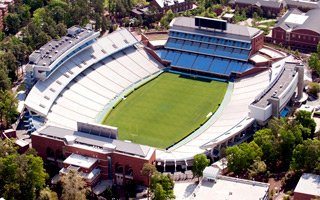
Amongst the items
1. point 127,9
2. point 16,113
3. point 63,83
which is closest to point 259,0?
point 127,9

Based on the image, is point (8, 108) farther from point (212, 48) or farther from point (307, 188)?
point (307, 188)

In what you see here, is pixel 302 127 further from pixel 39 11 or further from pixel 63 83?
pixel 39 11

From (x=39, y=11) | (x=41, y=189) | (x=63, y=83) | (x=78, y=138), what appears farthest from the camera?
(x=39, y=11)

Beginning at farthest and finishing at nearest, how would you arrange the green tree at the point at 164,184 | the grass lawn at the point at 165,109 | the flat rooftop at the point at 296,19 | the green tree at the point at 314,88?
1. the flat rooftop at the point at 296,19
2. the green tree at the point at 314,88
3. the grass lawn at the point at 165,109
4. the green tree at the point at 164,184

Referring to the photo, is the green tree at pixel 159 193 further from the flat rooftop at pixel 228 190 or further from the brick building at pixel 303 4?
the brick building at pixel 303 4

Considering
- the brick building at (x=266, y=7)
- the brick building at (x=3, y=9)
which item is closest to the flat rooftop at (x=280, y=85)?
the brick building at (x=266, y=7)

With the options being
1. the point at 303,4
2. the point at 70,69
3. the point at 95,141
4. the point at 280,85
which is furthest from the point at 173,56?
the point at 303,4

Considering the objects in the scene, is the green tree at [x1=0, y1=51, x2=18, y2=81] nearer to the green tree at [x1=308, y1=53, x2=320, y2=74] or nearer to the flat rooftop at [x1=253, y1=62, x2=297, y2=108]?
the flat rooftop at [x1=253, y1=62, x2=297, y2=108]

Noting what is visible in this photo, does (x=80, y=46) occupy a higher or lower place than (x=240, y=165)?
higher
